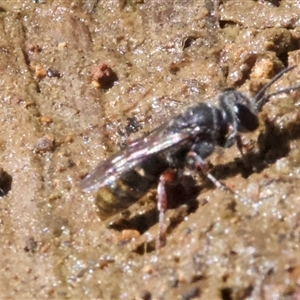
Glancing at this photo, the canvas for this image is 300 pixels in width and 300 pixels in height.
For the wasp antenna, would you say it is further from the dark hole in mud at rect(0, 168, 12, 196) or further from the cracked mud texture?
the dark hole in mud at rect(0, 168, 12, 196)

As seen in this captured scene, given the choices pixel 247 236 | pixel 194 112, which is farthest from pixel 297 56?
pixel 247 236

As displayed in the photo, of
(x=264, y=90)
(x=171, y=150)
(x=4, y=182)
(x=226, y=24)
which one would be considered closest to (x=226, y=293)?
(x=171, y=150)

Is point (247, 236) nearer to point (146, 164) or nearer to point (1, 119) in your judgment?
point (146, 164)

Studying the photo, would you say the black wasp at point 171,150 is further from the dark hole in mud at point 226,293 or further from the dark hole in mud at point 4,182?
the dark hole in mud at point 4,182

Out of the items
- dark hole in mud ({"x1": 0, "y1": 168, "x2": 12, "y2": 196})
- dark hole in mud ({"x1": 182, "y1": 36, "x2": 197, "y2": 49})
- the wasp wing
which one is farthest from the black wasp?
dark hole in mud ({"x1": 182, "y1": 36, "x2": 197, "y2": 49})

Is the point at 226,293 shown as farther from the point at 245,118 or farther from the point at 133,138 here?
the point at 133,138

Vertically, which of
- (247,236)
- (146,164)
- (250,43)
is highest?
(250,43)
